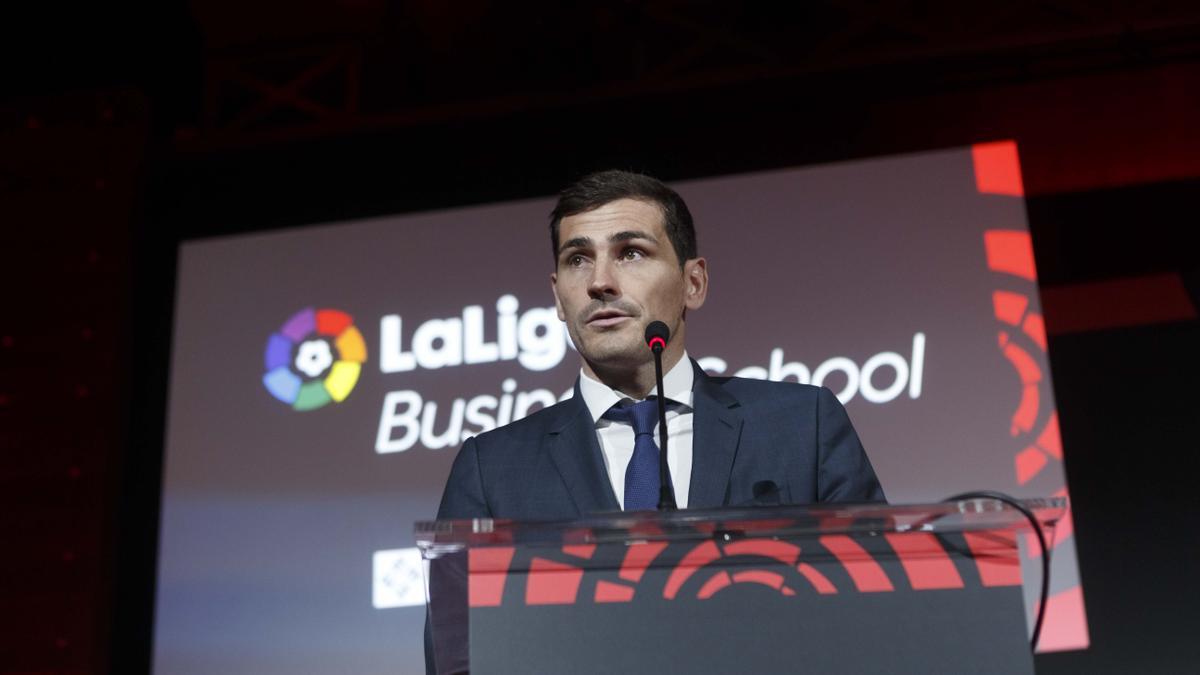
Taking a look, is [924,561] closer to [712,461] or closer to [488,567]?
[488,567]

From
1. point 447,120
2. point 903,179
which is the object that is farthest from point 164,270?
point 903,179

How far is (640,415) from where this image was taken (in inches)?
69.0

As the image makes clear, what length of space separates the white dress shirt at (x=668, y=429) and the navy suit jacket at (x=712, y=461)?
25mm

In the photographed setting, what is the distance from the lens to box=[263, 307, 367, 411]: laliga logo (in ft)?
13.3

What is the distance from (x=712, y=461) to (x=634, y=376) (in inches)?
8.4

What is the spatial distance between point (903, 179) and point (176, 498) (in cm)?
281

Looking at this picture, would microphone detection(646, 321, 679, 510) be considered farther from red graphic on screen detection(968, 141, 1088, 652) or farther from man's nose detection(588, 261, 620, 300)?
red graphic on screen detection(968, 141, 1088, 652)

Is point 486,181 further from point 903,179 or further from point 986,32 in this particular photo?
point 986,32

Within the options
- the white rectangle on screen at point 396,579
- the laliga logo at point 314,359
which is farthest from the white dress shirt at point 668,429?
the laliga logo at point 314,359

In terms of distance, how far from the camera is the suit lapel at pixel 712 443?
1678 millimetres

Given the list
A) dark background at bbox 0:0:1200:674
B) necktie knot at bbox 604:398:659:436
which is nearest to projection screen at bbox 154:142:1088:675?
dark background at bbox 0:0:1200:674

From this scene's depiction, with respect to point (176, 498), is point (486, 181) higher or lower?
higher

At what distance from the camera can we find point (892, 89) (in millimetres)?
4215

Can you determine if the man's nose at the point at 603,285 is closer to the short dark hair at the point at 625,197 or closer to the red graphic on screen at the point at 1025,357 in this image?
the short dark hair at the point at 625,197
